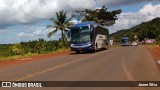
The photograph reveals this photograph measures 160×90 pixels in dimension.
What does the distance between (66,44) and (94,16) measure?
20297mm

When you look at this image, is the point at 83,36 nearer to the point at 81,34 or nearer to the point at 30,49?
the point at 81,34

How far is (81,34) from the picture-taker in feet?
132

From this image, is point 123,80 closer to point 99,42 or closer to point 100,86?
point 100,86

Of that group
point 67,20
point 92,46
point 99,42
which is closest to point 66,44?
point 67,20

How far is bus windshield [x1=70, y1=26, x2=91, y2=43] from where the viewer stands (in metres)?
40.1

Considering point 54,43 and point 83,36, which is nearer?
point 83,36

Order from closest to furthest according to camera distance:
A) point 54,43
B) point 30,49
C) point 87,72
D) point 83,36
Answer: point 87,72
point 83,36
point 30,49
point 54,43

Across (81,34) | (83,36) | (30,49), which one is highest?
(81,34)

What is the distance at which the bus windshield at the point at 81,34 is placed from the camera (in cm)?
4006

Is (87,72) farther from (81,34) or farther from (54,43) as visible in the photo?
(54,43)

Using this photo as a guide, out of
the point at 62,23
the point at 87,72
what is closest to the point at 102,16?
the point at 62,23

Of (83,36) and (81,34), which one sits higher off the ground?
(81,34)

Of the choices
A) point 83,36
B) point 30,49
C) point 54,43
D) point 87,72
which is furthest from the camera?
point 54,43

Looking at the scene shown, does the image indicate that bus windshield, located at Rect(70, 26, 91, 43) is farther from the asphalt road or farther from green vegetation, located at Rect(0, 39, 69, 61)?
the asphalt road
